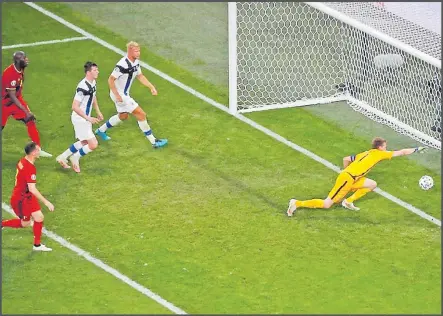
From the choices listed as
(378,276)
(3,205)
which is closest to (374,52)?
(378,276)

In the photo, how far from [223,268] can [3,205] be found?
11.4 feet

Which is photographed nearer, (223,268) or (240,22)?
(223,268)

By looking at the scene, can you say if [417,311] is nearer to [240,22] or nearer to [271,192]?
[271,192]

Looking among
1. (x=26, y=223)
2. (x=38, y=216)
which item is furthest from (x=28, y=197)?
(x=26, y=223)

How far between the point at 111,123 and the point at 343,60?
437 cm

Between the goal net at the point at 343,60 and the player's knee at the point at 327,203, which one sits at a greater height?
the goal net at the point at 343,60

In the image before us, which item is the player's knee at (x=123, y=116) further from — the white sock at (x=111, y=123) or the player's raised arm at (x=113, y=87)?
the player's raised arm at (x=113, y=87)

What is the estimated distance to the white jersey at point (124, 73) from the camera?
1830 centimetres

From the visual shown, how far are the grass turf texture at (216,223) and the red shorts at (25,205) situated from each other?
589 millimetres

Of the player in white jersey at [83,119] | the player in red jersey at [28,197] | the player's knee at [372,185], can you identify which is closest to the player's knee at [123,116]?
the player in white jersey at [83,119]

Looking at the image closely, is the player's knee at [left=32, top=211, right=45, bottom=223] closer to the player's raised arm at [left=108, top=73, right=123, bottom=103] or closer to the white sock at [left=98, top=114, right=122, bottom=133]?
the player's raised arm at [left=108, top=73, right=123, bottom=103]

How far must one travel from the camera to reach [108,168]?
18.2 m

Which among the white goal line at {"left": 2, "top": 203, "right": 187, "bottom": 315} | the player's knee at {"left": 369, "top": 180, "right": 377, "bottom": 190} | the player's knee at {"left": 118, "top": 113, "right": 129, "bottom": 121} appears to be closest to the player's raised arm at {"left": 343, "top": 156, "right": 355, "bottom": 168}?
the player's knee at {"left": 369, "top": 180, "right": 377, "bottom": 190}

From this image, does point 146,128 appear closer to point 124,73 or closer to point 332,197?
point 124,73
